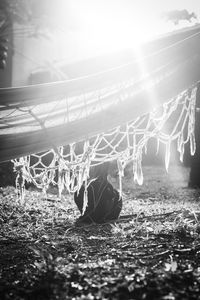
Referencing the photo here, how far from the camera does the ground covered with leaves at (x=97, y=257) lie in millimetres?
1575

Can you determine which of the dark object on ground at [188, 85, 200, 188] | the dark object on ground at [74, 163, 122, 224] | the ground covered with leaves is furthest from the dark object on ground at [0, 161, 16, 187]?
the dark object on ground at [188, 85, 200, 188]

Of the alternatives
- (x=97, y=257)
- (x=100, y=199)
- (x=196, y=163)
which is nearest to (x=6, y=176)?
(x=100, y=199)

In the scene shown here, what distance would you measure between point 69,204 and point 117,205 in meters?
1.54

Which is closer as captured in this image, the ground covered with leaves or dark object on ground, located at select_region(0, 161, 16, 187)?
the ground covered with leaves

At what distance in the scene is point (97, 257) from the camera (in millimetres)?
2160

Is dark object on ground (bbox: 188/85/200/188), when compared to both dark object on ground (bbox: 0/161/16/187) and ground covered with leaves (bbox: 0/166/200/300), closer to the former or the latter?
ground covered with leaves (bbox: 0/166/200/300)

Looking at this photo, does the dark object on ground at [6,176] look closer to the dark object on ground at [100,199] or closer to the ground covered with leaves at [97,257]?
the ground covered with leaves at [97,257]

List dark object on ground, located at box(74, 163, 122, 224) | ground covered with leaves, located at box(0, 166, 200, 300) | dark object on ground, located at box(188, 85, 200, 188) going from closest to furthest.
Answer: ground covered with leaves, located at box(0, 166, 200, 300)
dark object on ground, located at box(74, 163, 122, 224)
dark object on ground, located at box(188, 85, 200, 188)

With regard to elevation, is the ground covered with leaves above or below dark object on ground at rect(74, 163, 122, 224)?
below

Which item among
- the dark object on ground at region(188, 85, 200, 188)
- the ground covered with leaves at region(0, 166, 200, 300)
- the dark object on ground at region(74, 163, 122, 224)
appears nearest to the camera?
the ground covered with leaves at region(0, 166, 200, 300)

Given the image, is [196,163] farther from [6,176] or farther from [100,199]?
[6,176]

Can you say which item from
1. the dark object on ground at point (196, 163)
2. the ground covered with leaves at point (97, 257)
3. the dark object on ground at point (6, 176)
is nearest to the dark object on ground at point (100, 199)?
the ground covered with leaves at point (97, 257)

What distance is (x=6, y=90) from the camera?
2.13m

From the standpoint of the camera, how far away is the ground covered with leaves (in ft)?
5.17
